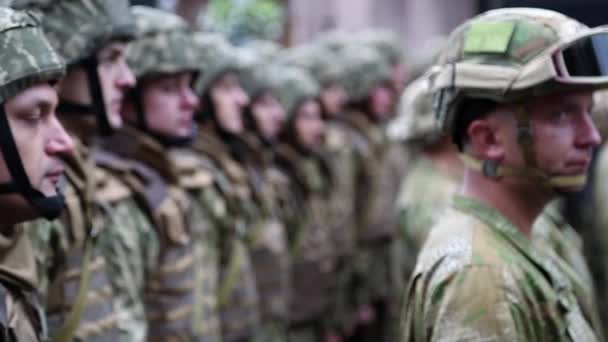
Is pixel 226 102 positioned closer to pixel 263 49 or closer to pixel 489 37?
pixel 263 49

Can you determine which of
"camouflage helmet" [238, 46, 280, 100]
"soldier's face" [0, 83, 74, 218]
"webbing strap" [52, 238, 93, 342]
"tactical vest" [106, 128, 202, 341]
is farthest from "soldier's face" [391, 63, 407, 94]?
"soldier's face" [0, 83, 74, 218]

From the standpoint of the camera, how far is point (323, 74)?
34.8ft

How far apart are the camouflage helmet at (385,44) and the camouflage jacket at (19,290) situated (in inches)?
324

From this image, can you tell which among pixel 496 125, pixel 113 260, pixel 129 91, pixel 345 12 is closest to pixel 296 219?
pixel 129 91

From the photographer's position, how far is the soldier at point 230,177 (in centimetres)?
679

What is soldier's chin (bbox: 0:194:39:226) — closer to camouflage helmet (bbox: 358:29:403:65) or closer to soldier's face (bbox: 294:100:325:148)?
soldier's face (bbox: 294:100:325:148)

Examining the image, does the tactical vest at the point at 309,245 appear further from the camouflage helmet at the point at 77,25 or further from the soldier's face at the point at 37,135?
the soldier's face at the point at 37,135

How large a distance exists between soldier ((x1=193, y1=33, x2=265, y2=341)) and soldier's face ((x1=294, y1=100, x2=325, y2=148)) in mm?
1763

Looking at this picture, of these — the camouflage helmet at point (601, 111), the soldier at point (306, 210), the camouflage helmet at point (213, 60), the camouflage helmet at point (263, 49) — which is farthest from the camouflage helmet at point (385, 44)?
the camouflage helmet at point (601, 111)

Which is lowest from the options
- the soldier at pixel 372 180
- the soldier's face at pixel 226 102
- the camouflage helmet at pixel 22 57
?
the soldier at pixel 372 180

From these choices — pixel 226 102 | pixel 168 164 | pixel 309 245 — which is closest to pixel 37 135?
pixel 168 164

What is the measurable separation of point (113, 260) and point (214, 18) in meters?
5.05

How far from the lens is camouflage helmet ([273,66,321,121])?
909cm

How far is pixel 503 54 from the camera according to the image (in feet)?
11.7
